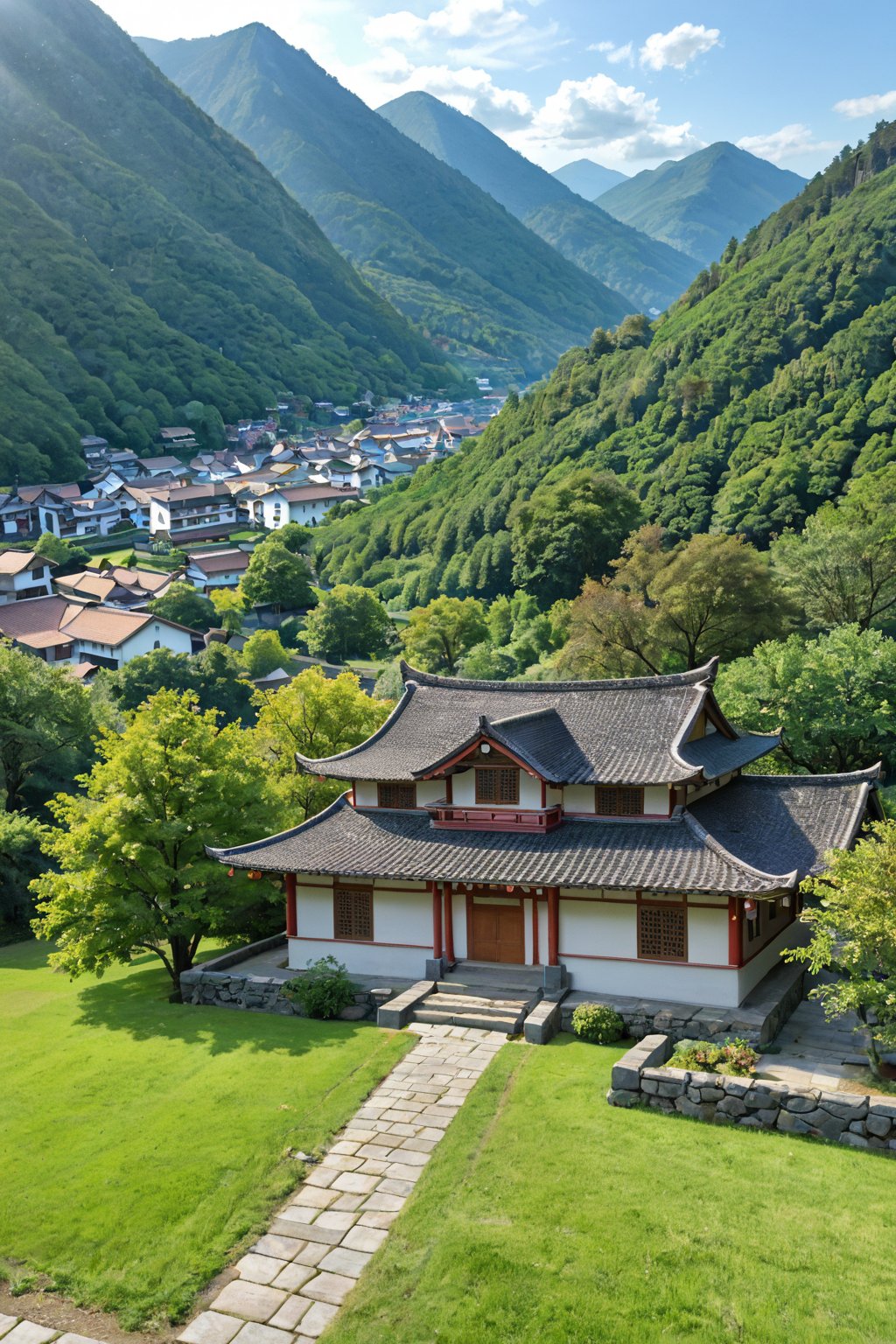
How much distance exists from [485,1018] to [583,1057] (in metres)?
2.73

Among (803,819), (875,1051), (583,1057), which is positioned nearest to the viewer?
(875,1051)

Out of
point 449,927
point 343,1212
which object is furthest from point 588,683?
point 343,1212

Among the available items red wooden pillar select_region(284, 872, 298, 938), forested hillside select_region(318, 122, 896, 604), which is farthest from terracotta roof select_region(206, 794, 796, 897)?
forested hillside select_region(318, 122, 896, 604)

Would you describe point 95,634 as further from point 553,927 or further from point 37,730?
point 553,927

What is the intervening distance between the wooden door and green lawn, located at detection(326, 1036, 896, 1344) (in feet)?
22.9

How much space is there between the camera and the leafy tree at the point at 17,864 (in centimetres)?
4047

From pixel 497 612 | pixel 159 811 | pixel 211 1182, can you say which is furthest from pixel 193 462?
pixel 211 1182

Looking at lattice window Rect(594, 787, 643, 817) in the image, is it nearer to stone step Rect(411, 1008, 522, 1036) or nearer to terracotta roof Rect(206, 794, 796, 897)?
terracotta roof Rect(206, 794, 796, 897)

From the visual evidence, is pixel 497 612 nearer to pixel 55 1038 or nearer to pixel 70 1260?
pixel 55 1038

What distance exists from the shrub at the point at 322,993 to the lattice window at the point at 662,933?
6.69 metres

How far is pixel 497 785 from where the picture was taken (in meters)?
26.0

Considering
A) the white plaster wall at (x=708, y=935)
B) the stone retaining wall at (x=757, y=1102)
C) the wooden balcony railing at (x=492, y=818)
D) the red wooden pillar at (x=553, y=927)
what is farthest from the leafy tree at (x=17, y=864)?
the stone retaining wall at (x=757, y=1102)

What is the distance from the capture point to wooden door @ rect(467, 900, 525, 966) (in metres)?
25.4

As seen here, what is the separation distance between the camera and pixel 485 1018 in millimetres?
22938
